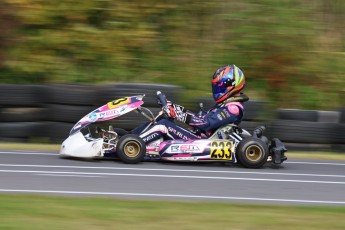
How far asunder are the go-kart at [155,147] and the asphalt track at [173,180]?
0.13 metres

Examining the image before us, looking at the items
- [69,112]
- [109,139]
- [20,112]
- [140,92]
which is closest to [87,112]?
[69,112]

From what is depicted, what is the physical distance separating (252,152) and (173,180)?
1.64m

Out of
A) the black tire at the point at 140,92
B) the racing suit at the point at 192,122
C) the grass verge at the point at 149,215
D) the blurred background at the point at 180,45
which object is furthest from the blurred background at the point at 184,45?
the grass verge at the point at 149,215

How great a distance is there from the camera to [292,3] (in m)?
16.5

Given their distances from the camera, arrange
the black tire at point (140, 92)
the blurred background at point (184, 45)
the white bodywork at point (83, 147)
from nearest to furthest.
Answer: the white bodywork at point (83, 147), the black tire at point (140, 92), the blurred background at point (184, 45)

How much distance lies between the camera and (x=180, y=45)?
52.2 ft

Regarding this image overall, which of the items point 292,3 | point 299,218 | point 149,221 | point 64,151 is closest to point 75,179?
point 64,151

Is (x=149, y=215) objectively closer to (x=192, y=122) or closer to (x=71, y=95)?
(x=192, y=122)

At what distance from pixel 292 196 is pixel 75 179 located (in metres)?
2.47

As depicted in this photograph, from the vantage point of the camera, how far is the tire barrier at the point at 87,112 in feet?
37.7

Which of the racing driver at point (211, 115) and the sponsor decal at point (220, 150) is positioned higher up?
the racing driver at point (211, 115)

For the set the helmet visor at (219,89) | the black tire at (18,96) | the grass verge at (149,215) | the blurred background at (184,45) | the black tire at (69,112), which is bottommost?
the grass verge at (149,215)

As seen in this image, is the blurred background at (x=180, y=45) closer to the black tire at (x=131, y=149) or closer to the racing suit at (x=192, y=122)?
the racing suit at (x=192, y=122)

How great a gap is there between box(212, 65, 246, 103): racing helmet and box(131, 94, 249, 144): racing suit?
0.45 feet
